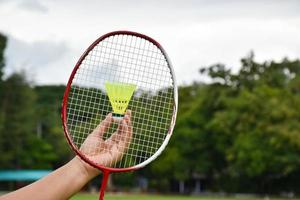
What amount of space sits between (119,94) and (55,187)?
1.15m

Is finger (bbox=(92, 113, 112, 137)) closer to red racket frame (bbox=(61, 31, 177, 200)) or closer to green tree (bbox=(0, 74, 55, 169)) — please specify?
red racket frame (bbox=(61, 31, 177, 200))

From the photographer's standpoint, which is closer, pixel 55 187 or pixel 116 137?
pixel 55 187

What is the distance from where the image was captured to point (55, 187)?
11.0 feet

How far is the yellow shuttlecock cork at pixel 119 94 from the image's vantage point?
4309 millimetres

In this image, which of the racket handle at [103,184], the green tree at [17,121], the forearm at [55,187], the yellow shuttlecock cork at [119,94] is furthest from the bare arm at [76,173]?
the green tree at [17,121]

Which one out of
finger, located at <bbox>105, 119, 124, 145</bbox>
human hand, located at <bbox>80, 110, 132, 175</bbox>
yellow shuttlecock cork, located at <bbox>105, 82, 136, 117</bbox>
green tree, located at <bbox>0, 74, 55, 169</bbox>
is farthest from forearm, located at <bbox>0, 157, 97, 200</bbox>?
green tree, located at <bbox>0, 74, 55, 169</bbox>

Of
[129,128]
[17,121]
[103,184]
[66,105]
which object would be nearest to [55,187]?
[129,128]

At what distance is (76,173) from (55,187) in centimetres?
13

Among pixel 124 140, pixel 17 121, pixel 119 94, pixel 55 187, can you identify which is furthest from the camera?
pixel 17 121

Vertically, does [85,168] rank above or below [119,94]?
below

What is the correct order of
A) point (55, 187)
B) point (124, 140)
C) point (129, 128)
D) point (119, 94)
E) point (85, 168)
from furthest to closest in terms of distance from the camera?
point (119, 94) < point (129, 128) < point (124, 140) < point (85, 168) < point (55, 187)

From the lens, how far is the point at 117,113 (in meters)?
4.20

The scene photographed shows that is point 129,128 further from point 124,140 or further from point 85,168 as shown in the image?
point 85,168

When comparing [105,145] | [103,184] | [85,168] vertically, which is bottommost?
[103,184]
